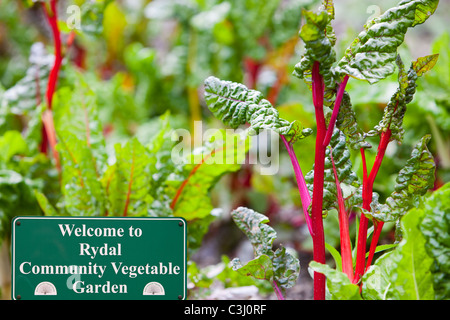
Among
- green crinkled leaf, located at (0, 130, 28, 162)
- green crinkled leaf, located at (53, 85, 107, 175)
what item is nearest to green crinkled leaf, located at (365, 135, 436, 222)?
green crinkled leaf, located at (53, 85, 107, 175)

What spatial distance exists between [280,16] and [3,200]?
0.91 metres

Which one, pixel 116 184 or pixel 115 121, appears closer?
pixel 116 184

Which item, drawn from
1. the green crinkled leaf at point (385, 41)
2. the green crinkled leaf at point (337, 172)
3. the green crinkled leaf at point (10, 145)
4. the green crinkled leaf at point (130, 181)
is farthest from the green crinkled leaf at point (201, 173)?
the green crinkled leaf at point (10, 145)

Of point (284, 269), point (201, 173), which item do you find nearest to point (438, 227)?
point (284, 269)

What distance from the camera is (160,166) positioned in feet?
2.87

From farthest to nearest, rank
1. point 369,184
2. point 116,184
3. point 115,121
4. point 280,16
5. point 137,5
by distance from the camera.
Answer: point 137,5
point 115,121
point 280,16
point 116,184
point 369,184

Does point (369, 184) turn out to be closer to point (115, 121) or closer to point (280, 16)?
point (280, 16)

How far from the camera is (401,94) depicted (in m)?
0.62

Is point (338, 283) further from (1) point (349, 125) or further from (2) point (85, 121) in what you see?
(2) point (85, 121)

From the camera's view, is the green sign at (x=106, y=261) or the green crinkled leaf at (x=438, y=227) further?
the green sign at (x=106, y=261)

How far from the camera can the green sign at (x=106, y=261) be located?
724 mm

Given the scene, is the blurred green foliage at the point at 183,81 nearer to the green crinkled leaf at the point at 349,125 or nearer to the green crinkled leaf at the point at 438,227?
the green crinkled leaf at the point at 349,125

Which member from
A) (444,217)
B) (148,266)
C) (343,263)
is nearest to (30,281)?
(148,266)

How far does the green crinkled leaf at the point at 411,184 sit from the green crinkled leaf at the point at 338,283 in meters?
0.10
